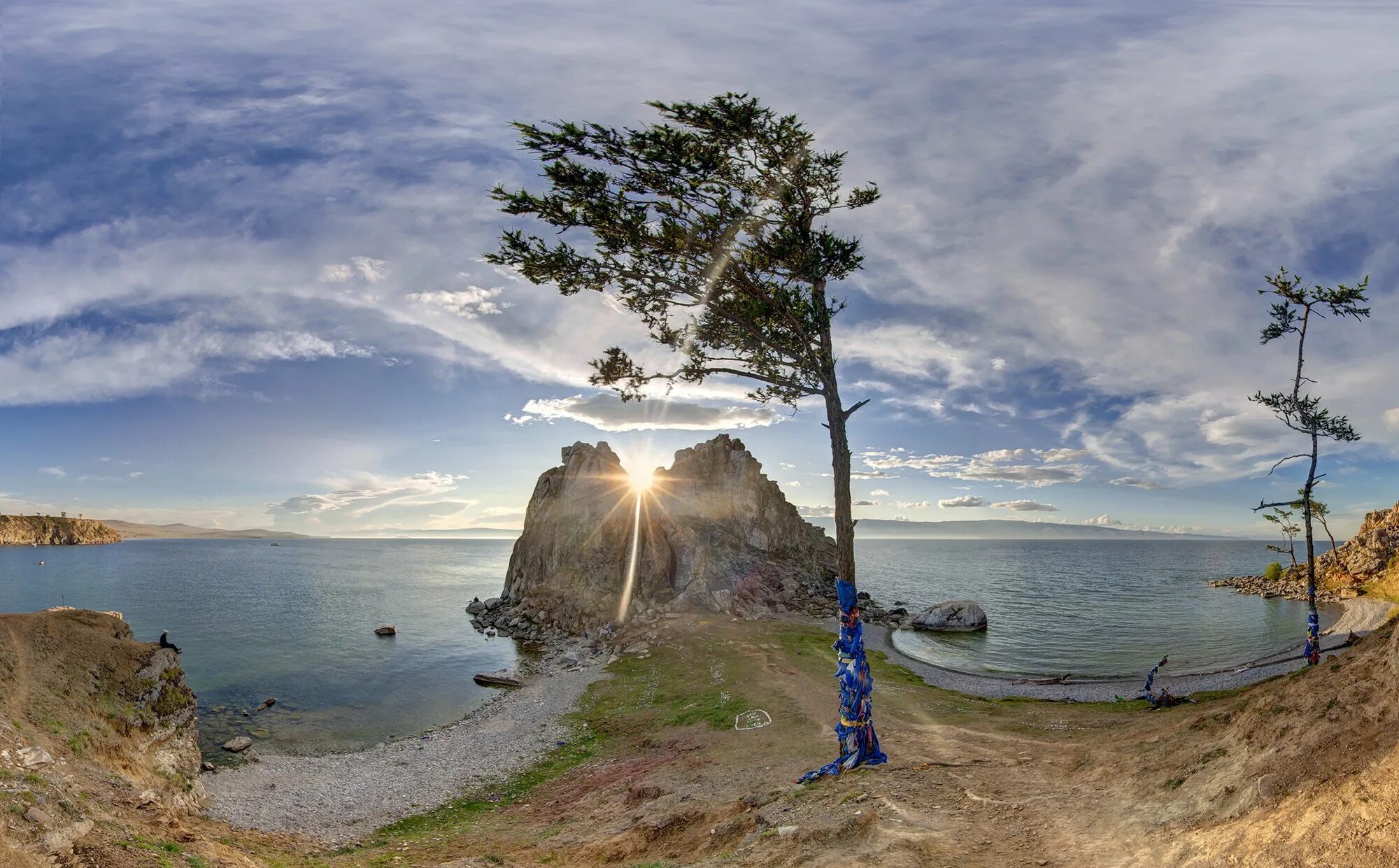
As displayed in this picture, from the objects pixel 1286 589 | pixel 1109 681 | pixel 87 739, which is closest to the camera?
pixel 87 739

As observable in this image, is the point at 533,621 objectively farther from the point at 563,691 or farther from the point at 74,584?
the point at 74,584

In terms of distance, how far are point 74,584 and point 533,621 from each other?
10939 cm

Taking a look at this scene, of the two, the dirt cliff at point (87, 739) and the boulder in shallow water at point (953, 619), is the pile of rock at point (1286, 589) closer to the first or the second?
the boulder in shallow water at point (953, 619)

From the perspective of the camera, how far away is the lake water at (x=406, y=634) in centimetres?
4147

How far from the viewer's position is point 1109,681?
4072 centimetres

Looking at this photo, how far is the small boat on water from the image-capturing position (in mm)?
45906

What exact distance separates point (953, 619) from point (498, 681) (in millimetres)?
45979

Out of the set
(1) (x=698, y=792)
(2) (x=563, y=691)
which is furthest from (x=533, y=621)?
(1) (x=698, y=792)

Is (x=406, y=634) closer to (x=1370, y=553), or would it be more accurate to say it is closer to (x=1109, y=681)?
(x=1109, y=681)

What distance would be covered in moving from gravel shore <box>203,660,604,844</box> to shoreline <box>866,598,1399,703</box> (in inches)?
976

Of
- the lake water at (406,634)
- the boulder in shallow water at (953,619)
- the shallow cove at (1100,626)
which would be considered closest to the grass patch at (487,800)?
the lake water at (406,634)

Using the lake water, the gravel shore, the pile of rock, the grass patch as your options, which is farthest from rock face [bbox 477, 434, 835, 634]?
the pile of rock

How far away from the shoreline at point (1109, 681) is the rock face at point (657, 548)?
21612 millimetres

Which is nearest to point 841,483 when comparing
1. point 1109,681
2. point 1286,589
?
point 1109,681
